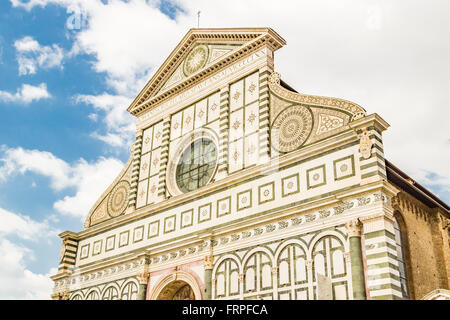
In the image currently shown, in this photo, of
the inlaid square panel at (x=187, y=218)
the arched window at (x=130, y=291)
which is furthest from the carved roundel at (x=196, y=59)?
the arched window at (x=130, y=291)

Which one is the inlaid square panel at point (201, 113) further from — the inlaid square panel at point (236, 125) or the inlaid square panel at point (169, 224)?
the inlaid square panel at point (169, 224)

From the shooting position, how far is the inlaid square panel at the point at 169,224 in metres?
18.1

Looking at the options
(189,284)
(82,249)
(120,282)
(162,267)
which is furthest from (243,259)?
(82,249)

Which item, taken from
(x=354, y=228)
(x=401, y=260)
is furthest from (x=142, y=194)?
(x=401, y=260)

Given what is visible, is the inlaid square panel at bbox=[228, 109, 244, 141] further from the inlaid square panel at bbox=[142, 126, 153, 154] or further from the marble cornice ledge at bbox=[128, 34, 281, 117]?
the inlaid square panel at bbox=[142, 126, 153, 154]

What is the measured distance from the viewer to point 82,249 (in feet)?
71.4

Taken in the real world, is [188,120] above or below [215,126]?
above

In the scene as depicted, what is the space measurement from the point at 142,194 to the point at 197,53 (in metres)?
6.25

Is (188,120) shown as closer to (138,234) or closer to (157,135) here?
(157,135)

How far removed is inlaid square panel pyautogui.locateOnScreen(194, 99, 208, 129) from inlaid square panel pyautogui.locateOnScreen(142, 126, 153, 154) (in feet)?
9.69

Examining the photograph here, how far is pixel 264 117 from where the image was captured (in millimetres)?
16703

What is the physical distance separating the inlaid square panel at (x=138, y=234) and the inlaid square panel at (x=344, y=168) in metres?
8.55
